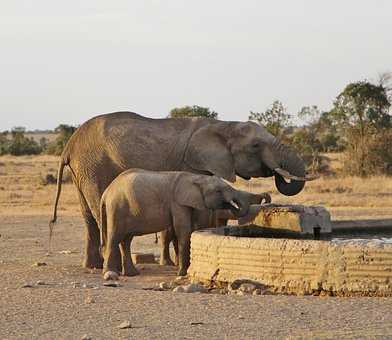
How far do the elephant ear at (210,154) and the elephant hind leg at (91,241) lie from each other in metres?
1.61

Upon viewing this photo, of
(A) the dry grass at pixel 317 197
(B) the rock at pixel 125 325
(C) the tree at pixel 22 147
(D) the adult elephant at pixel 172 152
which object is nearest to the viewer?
(B) the rock at pixel 125 325

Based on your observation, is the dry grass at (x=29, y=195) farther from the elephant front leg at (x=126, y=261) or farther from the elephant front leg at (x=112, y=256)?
the elephant front leg at (x=126, y=261)

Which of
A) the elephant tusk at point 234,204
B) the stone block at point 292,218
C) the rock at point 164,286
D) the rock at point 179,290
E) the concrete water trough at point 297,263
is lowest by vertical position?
the rock at point 164,286

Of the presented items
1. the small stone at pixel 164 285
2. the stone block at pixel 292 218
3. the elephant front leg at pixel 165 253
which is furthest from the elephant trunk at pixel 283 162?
the small stone at pixel 164 285

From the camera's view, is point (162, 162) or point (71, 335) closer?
point (71, 335)

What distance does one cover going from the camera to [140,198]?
12.5 meters

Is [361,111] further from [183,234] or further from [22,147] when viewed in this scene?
[22,147]

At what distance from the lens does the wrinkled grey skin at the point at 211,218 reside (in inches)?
511

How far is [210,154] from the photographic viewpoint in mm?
14148

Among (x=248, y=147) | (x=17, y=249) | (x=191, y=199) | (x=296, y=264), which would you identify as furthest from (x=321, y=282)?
(x=17, y=249)

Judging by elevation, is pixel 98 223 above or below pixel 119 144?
below

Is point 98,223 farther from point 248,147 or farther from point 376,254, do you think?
point 376,254

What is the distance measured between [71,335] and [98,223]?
5.65 m

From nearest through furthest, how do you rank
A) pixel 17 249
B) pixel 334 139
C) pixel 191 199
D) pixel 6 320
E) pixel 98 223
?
pixel 6 320 < pixel 191 199 < pixel 98 223 < pixel 17 249 < pixel 334 139
